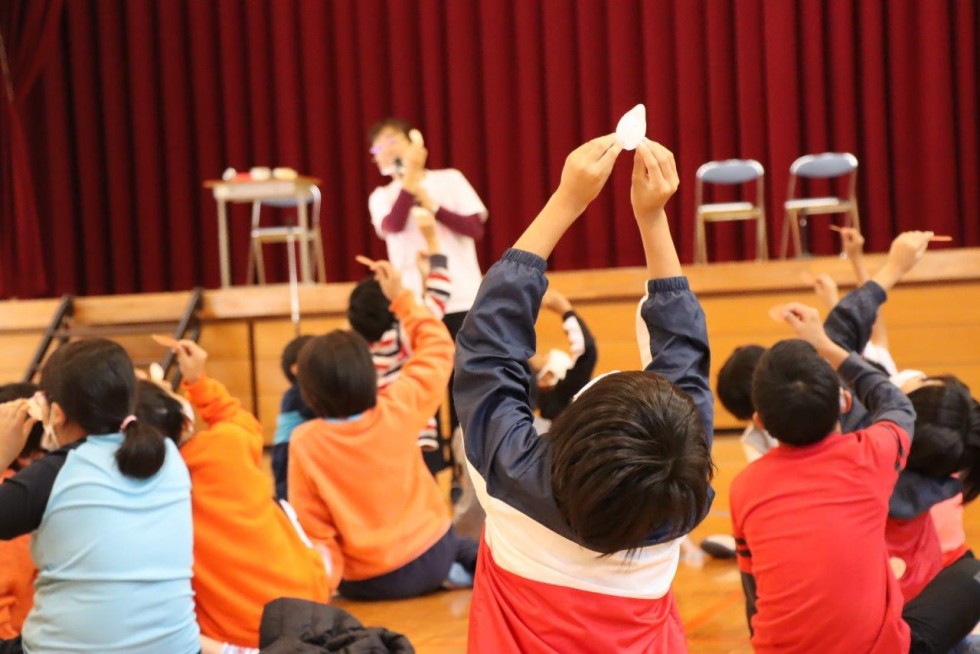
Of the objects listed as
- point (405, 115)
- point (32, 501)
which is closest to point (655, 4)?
point (405, 115)

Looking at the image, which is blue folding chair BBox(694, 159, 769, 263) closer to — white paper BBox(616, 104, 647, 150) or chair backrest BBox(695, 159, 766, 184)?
chair backrest BBox(695, 159, 766, 184)

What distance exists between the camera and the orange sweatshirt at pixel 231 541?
7.70 feet

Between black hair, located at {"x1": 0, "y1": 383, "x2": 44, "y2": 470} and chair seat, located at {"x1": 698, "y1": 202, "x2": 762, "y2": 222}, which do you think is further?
chair seat, located at {"x1": 698, "y1": 202, "x2": 762, "y2": 222}

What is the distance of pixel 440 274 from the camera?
3.43 metres

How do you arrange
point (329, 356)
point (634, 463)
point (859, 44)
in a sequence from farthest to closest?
point (859, 44) < point (329, 356) < point (634, 463)

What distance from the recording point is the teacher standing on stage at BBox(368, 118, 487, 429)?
4.22 metres

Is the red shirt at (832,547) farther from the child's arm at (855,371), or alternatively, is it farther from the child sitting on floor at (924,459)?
the child sitting on floor at (924,459)

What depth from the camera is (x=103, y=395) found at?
1978 mm

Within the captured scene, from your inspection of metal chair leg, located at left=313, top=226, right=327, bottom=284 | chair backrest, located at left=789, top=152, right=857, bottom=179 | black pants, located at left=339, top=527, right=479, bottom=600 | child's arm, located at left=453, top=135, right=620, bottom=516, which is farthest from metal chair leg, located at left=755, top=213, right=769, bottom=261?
child's arm, located at left=453, top=135, right=620, bottom=516

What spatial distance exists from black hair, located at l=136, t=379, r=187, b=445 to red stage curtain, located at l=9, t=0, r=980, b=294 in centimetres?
475

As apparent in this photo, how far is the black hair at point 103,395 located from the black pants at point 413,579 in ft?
3.52

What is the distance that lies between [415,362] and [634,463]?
1.83 metres

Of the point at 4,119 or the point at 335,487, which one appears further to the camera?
Result: the point at 4,119

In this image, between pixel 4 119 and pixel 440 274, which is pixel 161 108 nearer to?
pixel 4 119
